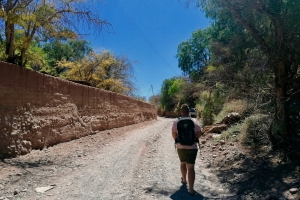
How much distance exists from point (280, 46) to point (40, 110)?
254 inches

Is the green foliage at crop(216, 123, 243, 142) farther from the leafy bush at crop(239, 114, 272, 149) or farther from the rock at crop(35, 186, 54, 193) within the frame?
the rock at crop(35, 186, 54, 193)

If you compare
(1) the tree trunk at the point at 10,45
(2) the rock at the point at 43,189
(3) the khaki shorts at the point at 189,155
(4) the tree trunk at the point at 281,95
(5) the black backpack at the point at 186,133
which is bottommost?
(2) the rock at the point at 43,189

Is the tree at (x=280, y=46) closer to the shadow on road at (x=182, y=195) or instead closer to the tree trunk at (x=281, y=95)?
the tree trunk at (x=281, y=95)

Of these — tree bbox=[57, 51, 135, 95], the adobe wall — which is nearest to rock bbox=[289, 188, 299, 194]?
the adobe wall

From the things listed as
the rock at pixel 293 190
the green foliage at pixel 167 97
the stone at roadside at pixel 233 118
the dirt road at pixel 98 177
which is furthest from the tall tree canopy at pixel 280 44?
the green foliage at pixel 167 97

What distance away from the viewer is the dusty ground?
4129 mm

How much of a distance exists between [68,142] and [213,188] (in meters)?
5.73

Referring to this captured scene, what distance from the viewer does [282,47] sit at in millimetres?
5082

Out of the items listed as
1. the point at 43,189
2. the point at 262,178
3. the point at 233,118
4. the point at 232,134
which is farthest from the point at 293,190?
the point at 233,118

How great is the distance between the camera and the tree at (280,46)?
489 cm

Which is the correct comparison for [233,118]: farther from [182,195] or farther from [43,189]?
[43,189]

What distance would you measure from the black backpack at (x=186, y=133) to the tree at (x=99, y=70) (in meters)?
16.5

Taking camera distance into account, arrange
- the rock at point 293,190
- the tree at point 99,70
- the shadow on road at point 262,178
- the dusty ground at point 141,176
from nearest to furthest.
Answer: the rock at point 293,190 → the shadow on road at point 262,178 → the dusty ground at point 141,176 → the tree at point 99,70

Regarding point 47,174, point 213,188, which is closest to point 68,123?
point 47,174
